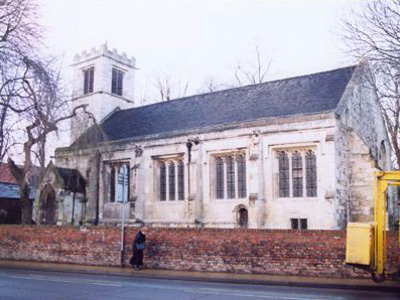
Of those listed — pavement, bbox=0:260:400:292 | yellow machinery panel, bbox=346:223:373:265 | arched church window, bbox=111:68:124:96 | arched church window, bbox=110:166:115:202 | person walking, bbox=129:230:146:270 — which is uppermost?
arched church window, bbox=111:68:124:96

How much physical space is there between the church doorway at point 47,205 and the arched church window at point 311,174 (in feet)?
50.1

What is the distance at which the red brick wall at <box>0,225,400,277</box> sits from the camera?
1442cm

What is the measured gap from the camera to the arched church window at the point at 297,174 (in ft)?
74.8

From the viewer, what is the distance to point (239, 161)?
24.7 meters

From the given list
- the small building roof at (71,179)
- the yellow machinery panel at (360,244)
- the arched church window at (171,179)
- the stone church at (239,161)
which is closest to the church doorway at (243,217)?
the stone church at (239,161)

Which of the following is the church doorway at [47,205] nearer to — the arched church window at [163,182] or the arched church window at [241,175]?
the arched church window at [163,182]

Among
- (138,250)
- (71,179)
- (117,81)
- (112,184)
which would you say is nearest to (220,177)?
(112,184)

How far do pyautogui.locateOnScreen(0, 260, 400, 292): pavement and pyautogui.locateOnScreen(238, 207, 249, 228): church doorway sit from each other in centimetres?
811

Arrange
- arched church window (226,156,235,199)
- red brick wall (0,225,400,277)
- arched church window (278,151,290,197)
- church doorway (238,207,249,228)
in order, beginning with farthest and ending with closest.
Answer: arched church window (226,156,235,199) < church doorway (238,207,249,228) < arched church window (278,151,290,197) < red brick wall (0,225,400,277)

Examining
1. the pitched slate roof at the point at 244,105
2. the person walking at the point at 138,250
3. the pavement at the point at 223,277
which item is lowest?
the pavement at the point at 223,277

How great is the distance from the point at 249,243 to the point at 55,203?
645 inches

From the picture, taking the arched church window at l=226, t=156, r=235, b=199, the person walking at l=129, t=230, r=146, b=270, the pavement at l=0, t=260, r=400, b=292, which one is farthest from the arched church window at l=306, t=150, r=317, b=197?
the person walking at l=129, t=230, r=146, b=270

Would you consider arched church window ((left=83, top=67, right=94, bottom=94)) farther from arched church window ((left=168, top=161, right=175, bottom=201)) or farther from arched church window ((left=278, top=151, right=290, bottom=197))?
arched church window ((left=278, top=151, right=290, bottom=197))

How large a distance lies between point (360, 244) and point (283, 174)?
490 inches
